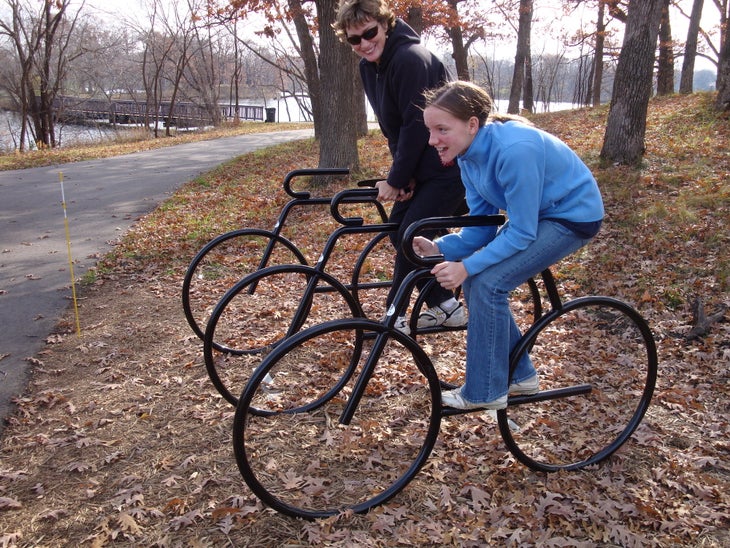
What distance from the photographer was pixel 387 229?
140 inches

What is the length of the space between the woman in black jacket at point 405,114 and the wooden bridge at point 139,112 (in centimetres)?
3367

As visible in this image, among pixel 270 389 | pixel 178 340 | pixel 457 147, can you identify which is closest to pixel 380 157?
pixel 178 340

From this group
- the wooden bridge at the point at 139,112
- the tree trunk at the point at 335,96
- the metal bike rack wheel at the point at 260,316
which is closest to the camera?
the metal bike rack wheel at the point at 260,316

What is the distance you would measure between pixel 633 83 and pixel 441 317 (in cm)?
642

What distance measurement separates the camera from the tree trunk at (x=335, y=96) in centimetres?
937

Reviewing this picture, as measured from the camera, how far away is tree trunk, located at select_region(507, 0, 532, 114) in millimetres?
21094

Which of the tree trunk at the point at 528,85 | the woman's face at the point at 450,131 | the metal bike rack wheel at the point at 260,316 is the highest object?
the tree trunk at the point at 528,85

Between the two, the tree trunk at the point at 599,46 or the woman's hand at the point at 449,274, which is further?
the tree trunk at the point at 599,46

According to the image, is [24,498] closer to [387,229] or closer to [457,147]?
[387,229]

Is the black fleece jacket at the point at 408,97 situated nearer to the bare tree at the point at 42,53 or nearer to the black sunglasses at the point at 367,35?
the black sunglasses at the point at 367,35

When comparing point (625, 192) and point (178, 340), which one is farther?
point (625, 192)

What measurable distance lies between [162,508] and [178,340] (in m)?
2.07

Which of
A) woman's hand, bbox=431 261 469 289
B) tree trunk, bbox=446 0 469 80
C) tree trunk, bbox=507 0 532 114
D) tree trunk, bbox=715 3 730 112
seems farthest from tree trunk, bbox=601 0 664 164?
tree trunk, bbox=507 0 532 114

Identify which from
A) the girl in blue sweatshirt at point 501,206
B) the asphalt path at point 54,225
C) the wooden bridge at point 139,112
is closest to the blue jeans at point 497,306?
the girl in blue sweatshirt at point 501,206
